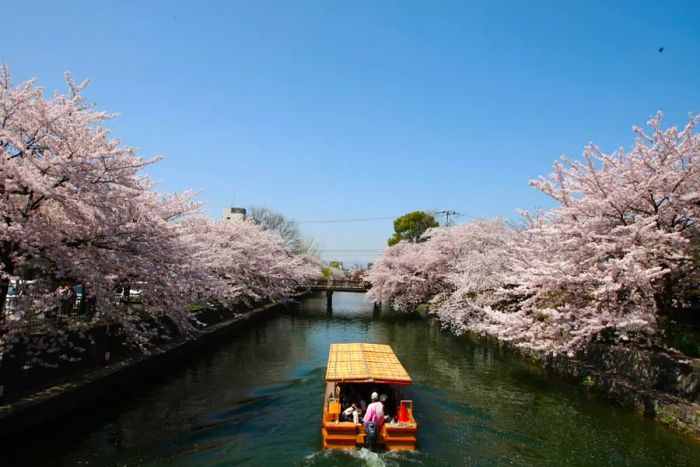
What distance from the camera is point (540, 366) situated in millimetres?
23531

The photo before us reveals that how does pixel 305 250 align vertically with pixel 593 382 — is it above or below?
above

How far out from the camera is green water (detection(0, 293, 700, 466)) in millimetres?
12180

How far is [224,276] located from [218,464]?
2419cm

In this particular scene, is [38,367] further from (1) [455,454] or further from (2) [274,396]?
(1) [455,454]

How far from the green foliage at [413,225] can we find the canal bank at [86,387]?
47.0m

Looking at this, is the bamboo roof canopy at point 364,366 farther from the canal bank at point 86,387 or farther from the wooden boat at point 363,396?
the canal bank at point 86,387

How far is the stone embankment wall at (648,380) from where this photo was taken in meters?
14.2

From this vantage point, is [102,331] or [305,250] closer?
[102,331]

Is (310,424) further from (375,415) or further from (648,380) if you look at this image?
(648,380)

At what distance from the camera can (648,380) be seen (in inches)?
648

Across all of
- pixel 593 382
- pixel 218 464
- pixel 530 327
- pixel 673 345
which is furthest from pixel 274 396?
pixel 673 345

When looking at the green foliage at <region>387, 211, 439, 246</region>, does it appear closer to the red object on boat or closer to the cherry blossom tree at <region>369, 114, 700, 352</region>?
the cherry blossom tree at <region>369, 114, 700, 352</region>

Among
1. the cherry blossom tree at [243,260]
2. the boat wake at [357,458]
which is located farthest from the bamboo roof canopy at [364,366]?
the cherry blossom tree at [243,260]

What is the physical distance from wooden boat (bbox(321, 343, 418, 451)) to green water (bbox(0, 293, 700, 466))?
0.38m
